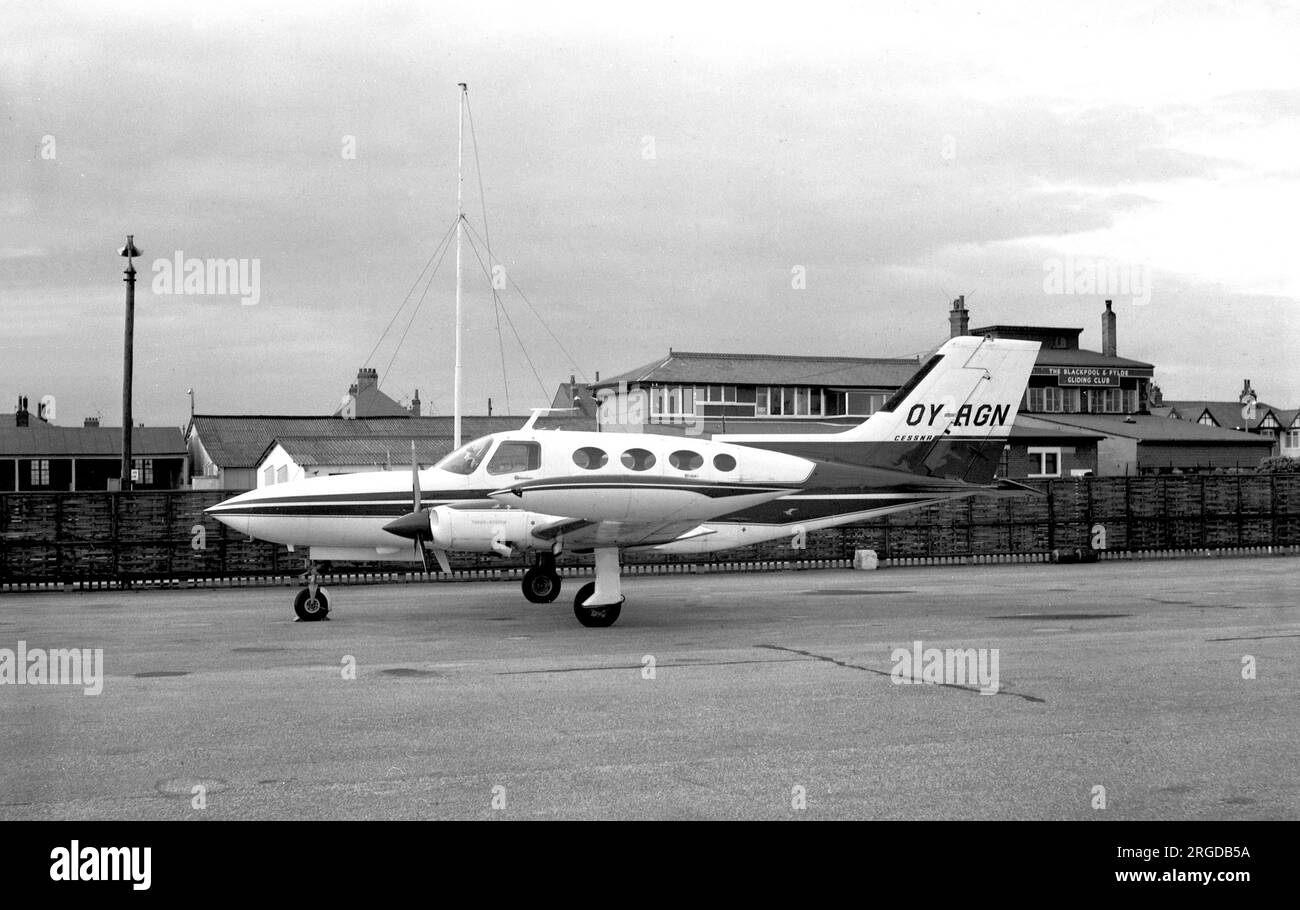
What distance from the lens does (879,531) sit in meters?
29.7

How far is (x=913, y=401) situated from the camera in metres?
20.0

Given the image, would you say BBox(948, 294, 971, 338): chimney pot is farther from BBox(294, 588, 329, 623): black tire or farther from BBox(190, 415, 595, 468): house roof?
BBox(294, 588, 329, 623): black tire

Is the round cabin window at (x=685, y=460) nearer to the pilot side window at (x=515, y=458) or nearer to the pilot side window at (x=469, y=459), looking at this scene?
the pilot side window at (x=515, y=458)

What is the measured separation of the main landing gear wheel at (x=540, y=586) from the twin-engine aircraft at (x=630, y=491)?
0.02 metres

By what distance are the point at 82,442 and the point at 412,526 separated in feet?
176

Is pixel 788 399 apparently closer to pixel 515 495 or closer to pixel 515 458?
pixel 515 458

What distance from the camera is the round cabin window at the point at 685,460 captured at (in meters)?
16.6

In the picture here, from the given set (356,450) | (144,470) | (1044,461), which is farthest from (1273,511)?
(144,470)

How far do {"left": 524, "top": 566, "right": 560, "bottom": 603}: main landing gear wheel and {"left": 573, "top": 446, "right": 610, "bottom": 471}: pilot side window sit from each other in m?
3.44

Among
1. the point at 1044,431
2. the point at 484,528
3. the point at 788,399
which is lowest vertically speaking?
the point at 484,528
